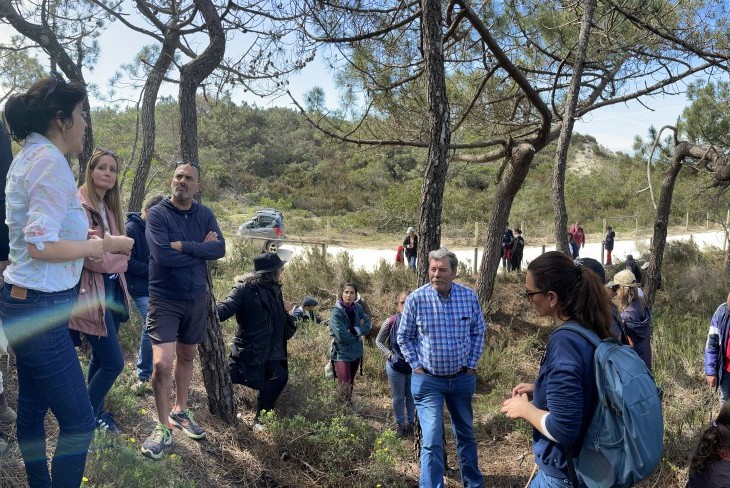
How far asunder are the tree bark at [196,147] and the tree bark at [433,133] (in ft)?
5.19

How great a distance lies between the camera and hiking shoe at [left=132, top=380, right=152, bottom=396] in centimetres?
419

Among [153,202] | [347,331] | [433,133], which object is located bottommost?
[347,331]

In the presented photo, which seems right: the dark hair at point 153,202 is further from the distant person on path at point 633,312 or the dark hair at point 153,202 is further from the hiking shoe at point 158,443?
the distant person on path at point 633,312

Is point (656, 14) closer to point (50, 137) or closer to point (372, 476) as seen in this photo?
point (372, 476)

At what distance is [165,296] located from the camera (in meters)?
3.42

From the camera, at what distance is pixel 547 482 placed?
2234 mm

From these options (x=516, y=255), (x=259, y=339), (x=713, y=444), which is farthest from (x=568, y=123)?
(x=516, y=255)

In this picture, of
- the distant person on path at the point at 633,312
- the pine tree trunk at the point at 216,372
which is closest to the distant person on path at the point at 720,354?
the distant person on path at the point at 633,312

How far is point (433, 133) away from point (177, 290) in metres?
2.14

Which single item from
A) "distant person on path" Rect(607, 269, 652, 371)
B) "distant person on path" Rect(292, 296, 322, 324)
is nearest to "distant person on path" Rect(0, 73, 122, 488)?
"distant person on path" Rect(607, 269, 652, 371)

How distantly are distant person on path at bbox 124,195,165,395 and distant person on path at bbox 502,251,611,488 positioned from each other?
2.93m

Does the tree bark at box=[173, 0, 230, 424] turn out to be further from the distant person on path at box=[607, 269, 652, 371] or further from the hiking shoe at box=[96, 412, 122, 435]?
the distant person on path at box=[607, 269, 652, 371]

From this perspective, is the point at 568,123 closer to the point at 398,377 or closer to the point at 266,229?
the point at 398,377

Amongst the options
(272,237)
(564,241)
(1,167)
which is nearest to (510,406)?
(1,167)
